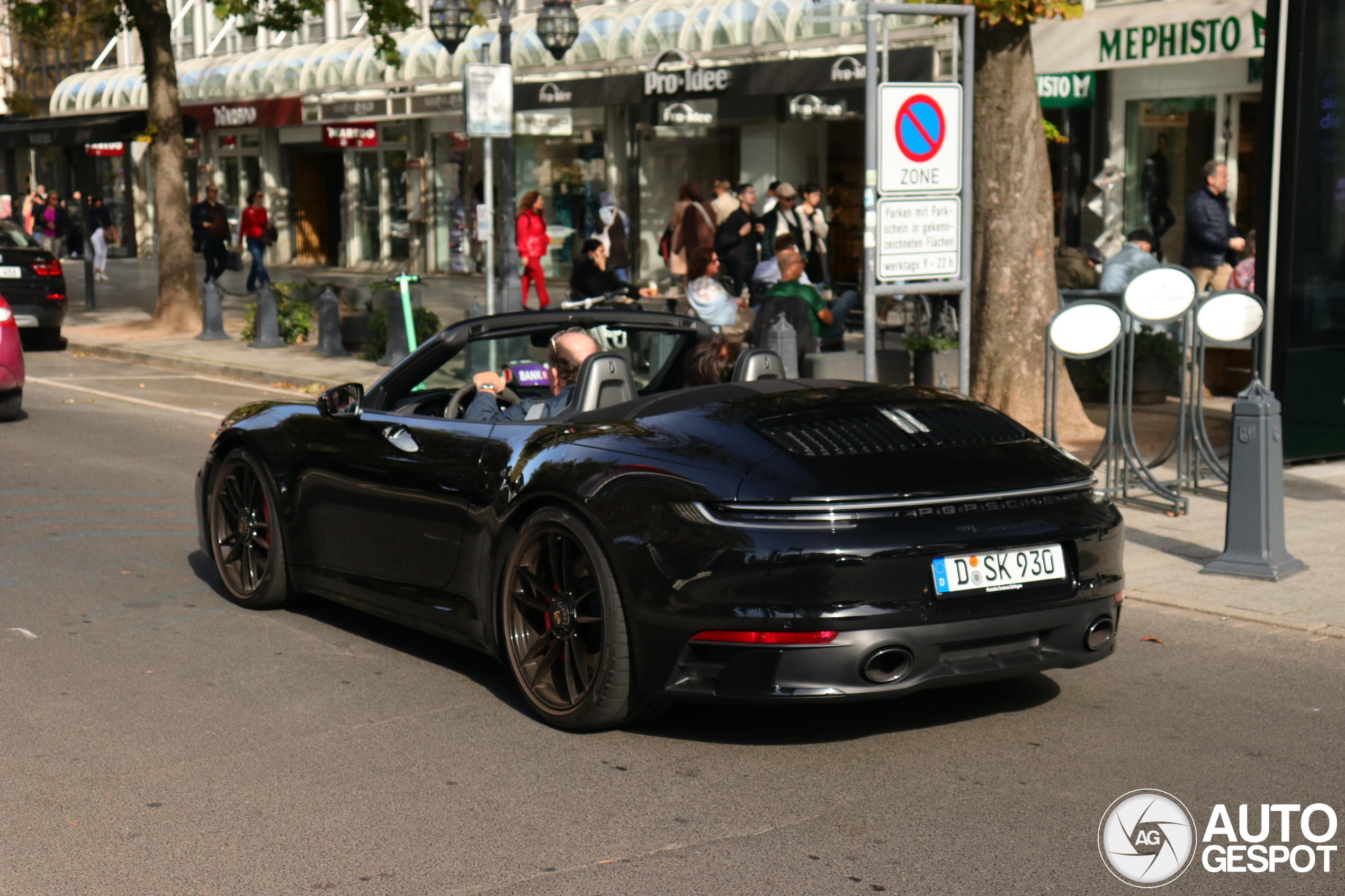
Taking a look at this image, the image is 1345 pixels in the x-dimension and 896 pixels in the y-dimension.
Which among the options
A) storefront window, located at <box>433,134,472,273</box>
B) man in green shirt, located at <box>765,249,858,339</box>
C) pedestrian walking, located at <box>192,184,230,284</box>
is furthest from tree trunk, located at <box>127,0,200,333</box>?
storefront window, located at <box>433,134,472,273</box>

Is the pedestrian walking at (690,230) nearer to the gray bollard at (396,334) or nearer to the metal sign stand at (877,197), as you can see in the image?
the gray bollard at (396,334)

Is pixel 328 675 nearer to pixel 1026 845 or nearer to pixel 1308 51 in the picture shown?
pixel 1026 845

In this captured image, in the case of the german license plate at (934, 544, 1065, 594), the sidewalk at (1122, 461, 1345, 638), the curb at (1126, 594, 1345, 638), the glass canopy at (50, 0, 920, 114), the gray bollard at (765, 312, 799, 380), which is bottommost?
the curb at (1126, 594, 1345, 638)

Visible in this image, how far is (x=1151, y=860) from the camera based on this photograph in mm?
4039

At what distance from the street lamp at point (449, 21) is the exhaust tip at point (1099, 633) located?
1623cm

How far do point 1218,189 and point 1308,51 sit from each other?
532 centimetres

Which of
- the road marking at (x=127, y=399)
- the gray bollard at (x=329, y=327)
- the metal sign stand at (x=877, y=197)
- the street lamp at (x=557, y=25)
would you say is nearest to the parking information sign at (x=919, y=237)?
the metal sign stand at (x=877, y=197)

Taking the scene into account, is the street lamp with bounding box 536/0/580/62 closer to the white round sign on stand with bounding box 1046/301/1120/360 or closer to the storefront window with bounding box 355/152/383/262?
the white round sign on stand with bounding box 1046/301/1120/360

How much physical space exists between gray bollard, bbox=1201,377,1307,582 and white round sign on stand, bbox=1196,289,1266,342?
1628 mm

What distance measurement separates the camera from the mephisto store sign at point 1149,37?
1900cm

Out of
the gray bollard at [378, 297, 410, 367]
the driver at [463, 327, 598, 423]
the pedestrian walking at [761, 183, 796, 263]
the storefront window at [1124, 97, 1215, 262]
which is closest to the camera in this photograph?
the driver at [463, 327, 598, 423]

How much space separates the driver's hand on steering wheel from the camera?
620cm

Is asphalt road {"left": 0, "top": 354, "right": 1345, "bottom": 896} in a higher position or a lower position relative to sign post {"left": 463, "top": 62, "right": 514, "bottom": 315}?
lower

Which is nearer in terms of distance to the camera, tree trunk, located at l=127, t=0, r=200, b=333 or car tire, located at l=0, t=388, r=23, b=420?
car tire, located at l=0, t=388, r=23, b=420
